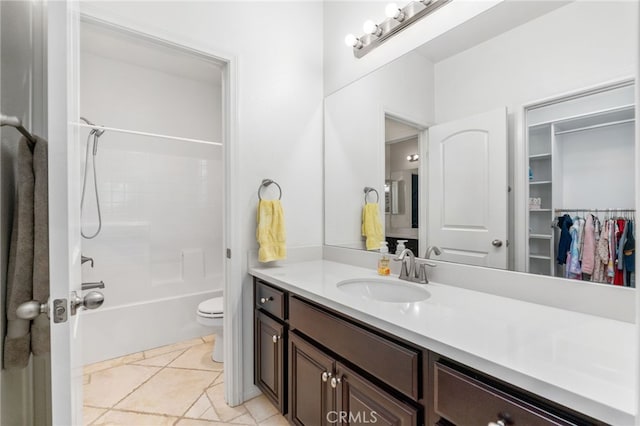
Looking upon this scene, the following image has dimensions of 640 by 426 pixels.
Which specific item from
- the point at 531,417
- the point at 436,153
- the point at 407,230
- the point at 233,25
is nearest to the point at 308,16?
the point at 233,25

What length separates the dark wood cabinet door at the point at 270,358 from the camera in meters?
1.57

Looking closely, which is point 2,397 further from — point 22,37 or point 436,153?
point 436,153

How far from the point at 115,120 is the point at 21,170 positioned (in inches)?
89.3

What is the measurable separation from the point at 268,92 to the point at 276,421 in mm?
1951

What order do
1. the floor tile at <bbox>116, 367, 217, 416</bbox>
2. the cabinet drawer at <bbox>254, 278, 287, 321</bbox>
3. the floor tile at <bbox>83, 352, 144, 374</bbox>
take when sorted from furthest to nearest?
the floor tile at <bbox>83, 352, 144, 374</bbox> < the floor tile at <bbox>116, 367, 217, 416</bbox> < the cabinet drawer at <bbox>254, 278, 287, 321</bbox>

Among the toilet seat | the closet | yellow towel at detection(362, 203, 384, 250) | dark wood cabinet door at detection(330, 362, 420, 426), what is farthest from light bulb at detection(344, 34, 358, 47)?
the toilet seat

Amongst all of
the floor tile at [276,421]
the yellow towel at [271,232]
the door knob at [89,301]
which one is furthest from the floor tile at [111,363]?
the door knob at [89,301]

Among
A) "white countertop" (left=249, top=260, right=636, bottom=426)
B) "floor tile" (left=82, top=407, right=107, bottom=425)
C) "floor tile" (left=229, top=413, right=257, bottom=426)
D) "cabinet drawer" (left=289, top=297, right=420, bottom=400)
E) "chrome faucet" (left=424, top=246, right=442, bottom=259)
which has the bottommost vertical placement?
"floor tile" (left=229, top=413, right=257, bottom=426)

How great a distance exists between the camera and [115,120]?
8.89ft

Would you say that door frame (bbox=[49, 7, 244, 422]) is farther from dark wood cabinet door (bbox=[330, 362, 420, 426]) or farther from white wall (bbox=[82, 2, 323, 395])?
dark wood cabinet door (bbox=[330, 362, 420, 426])

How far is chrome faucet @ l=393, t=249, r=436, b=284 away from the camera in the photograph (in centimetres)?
148

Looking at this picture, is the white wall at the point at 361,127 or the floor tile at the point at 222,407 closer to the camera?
the white wall at the point at 361,127

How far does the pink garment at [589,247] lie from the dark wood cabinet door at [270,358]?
4.23ft

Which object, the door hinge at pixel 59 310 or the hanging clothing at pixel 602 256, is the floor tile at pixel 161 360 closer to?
the door hinge at pixel 59 310
